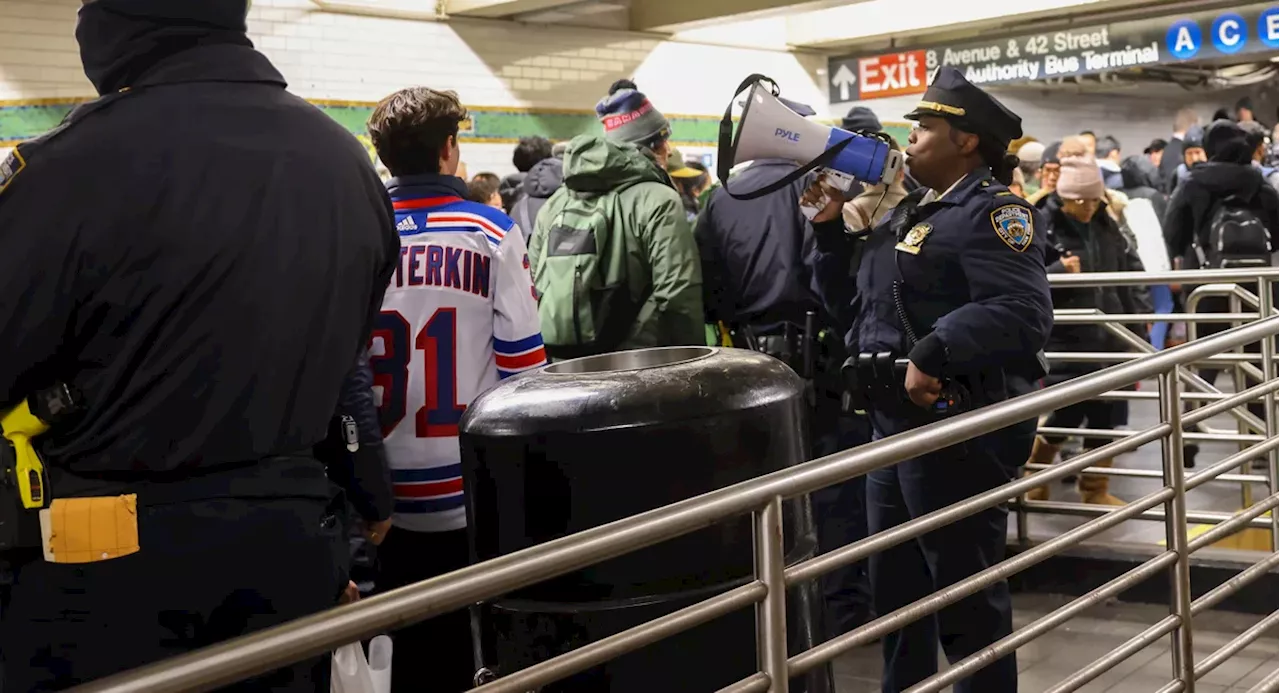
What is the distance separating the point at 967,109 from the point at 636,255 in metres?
1.38

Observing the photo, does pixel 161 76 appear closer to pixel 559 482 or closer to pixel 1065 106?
pixel 559 482

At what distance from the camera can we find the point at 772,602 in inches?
71.3

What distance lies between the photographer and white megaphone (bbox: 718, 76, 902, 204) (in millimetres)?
3611

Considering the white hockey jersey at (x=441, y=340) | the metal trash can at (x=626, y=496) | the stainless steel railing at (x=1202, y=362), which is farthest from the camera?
the stainless steel railing at (x=1202, y=362)

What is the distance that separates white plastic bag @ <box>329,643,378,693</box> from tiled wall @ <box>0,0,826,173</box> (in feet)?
20.6

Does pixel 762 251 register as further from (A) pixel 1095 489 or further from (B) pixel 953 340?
(A) pixel 1095 489

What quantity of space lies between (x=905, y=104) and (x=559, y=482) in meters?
12.4

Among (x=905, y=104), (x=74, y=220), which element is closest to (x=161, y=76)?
(x=74, y=220)

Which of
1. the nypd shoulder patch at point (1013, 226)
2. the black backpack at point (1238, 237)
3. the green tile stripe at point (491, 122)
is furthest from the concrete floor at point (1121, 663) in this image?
the green tile stripe at point (491, 122)

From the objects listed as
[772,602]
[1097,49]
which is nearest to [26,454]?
[772,602]

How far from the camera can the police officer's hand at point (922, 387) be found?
10.3 feet

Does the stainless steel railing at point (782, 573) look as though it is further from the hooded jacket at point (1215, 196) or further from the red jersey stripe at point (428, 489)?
the hooded jacket at point (1215, 196)

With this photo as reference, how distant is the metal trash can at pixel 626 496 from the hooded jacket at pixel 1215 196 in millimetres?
5401

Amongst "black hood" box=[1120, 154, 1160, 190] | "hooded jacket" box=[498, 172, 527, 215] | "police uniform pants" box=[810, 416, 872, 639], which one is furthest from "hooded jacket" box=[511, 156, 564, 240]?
"black hood" box=[1120, 154, 1160, 190]
